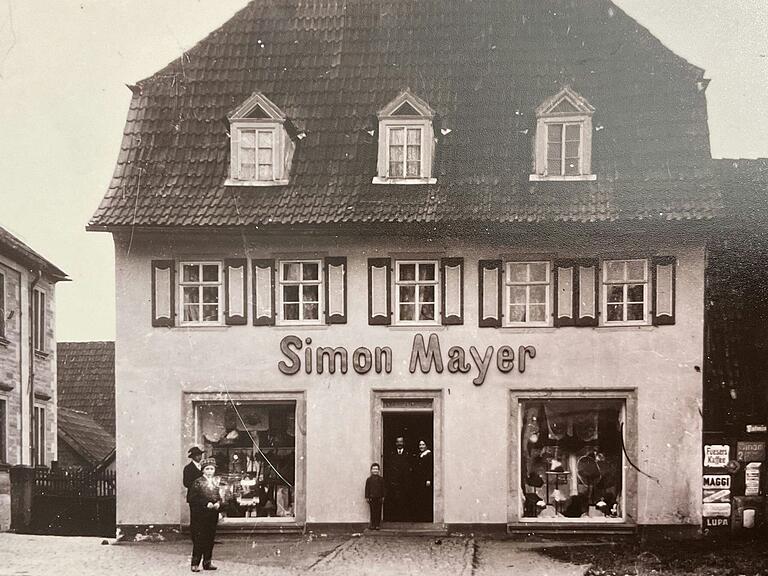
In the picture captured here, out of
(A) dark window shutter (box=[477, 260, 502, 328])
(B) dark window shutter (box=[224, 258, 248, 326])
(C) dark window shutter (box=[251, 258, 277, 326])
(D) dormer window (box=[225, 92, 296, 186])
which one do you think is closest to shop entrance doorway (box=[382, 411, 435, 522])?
(A) dark window shutter (box=[477, 260, 502, 328])

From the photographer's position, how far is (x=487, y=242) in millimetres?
18156

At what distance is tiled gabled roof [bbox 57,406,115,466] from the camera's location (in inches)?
672

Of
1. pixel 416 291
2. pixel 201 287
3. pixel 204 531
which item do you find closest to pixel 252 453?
pixel 201 287

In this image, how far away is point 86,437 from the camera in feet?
58.9

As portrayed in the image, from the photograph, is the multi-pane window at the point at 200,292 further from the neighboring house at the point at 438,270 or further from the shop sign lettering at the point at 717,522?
the shop sign lettering at the point at 717,522

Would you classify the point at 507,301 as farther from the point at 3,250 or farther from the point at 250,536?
the point at 3,250

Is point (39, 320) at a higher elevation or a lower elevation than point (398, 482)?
higher

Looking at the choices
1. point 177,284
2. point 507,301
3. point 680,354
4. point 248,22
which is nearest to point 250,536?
point 177,284

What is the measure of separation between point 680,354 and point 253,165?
735 cm

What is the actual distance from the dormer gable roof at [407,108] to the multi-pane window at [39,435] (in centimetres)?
714

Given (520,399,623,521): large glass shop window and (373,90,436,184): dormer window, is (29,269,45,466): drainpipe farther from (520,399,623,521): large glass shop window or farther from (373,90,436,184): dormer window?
(520,399,623,521): large glass shop window

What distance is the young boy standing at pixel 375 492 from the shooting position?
17969mm

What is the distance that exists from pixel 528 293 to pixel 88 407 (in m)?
6.94

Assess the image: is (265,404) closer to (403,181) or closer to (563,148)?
(403,181)
